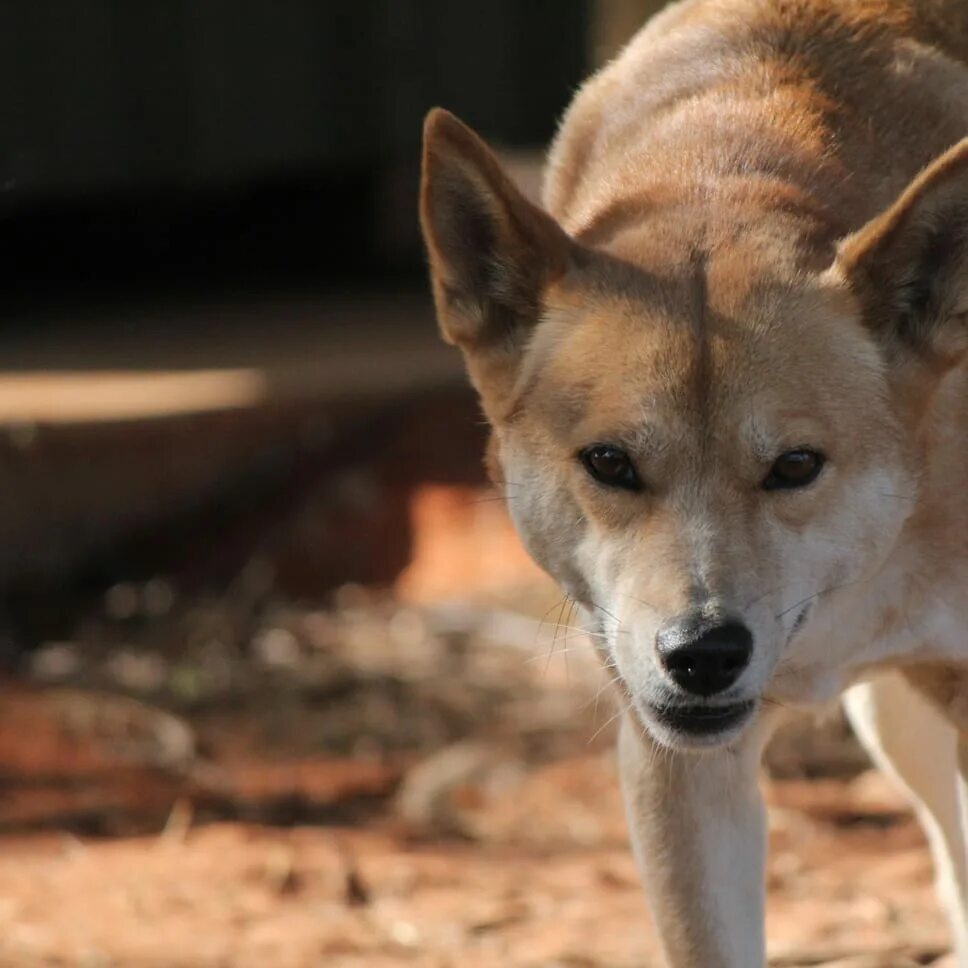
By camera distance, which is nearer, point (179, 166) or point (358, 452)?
point (358, 452)

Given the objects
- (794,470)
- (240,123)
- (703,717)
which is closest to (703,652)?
(703,717)

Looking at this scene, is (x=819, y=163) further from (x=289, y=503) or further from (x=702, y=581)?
(x=289, y=503)

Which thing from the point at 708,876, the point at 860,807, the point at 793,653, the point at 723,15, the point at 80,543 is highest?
the point at 80,543

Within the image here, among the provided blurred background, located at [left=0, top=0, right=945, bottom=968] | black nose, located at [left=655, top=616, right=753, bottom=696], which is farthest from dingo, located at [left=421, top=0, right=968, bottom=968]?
blurred background, located at [left=0, top=0, right=945, bottom=968]

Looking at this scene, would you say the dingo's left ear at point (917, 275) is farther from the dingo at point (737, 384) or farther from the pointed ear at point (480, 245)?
the pointed ear at point (480, 245)

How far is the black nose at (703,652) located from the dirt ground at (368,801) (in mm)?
554

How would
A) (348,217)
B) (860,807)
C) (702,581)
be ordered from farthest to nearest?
1. (348,217)
2. (860,807)
3. (702,581)

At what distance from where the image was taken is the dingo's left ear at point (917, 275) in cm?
328

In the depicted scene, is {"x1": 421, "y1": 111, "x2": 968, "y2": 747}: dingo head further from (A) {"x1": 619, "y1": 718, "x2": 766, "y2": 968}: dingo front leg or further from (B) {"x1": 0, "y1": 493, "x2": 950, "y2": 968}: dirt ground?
(B) {"x1": 0, "y1": 493, "x2": 950, "y2": 968}: dirt ground

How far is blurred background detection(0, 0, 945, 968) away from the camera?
202 inches

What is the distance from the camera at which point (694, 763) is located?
361 centimetres

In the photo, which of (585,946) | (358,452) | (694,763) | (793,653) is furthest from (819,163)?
(358,452)

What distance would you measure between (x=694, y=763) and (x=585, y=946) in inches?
50.0

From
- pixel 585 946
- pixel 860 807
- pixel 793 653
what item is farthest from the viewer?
pixel 860 807
